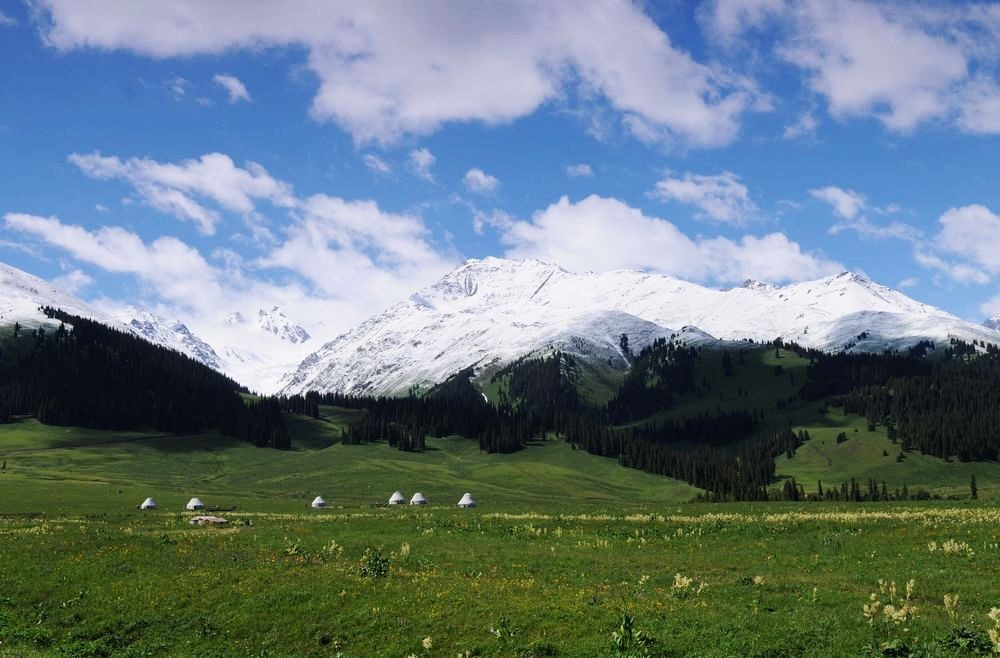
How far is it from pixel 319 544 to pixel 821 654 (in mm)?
32471

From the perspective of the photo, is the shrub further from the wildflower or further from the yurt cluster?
the yurt cluster

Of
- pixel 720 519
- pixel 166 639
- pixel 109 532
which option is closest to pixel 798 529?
pixel 720 519

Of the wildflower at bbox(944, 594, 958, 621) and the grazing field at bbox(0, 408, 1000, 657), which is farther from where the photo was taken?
the grazing field at bbox(0, 408, 1000, 657)

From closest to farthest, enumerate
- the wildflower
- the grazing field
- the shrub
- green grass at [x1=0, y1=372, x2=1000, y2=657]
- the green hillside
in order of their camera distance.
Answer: the wildflower < the grazing field < green grass at [x1=0, y1=372, x2=1000, y2=657] < the shrub < the green hillside

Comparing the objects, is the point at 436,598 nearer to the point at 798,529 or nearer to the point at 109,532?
the point at 798,529

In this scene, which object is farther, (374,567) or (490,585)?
(374,567)

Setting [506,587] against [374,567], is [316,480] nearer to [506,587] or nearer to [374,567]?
[374,567]

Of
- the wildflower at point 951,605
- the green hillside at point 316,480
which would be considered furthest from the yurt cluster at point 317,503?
the wildflower at point 951,605

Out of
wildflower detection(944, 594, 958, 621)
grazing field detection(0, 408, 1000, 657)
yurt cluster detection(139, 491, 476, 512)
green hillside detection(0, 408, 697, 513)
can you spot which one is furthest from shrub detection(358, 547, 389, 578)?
green hillside detection(0, 408, 697, 513)

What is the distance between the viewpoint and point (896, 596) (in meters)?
26.8

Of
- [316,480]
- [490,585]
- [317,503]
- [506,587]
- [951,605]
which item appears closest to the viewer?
[951,605]

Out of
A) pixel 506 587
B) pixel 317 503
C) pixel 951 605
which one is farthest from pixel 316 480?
pixel 951 605

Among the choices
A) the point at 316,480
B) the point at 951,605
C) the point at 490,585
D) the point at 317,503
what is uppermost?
the point at 951,605

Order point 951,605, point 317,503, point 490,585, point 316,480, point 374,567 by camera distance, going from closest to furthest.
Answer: point 951,605 → point 490,585 → point 374,567 → point 317,503 → point 316,480
